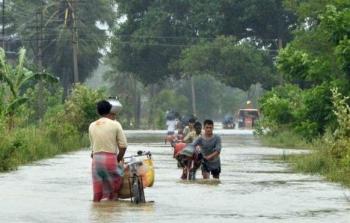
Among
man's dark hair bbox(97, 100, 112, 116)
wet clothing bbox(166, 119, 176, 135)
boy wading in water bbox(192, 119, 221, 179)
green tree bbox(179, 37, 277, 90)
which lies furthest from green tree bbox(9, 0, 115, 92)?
man's dark hair bbox(97, 100, 112, 116)

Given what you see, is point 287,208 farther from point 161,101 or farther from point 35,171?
point 161,101

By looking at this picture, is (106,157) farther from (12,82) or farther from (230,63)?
(230,63)

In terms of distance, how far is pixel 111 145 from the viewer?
19.9 m

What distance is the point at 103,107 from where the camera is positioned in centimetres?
2006

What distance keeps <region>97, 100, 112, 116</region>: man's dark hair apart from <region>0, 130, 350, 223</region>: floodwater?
1.44 meters

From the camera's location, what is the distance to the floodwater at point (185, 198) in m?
17.5

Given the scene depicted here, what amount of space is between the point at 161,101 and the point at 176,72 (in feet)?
134

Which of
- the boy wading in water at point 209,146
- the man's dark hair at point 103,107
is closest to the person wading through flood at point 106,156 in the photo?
the man's dark hair at point 103,107

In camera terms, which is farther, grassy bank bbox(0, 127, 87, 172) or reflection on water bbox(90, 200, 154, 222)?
grassy bank bbox(0, 127, 87, 172)

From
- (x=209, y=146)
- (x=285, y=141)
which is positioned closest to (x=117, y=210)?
(x=209, y=146)

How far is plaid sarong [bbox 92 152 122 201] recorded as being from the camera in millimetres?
19828

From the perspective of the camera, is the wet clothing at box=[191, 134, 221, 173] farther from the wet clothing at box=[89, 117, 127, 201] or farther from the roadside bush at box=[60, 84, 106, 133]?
the roadside bush at box=[60, 84, 106, 133]

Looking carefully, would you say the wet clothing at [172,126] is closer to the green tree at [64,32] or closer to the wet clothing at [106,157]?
the wet clothing at [106,157]

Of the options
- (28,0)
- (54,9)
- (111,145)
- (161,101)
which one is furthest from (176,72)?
(111,145)
